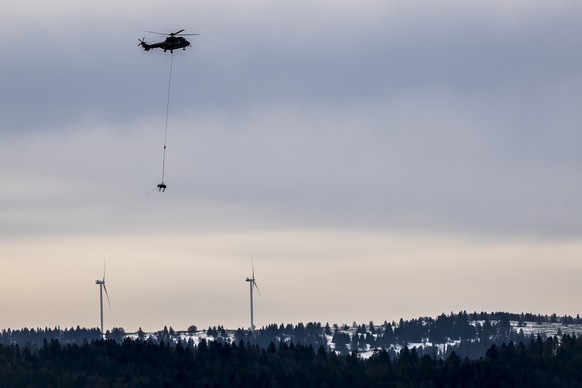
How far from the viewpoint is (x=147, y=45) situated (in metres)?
186

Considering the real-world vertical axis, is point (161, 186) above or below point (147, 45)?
below

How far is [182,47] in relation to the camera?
180750mm

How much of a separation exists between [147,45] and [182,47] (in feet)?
21.9

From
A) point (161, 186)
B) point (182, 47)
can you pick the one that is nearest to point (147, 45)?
point (182, 47)

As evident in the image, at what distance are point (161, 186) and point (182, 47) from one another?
A: 2794 centimetres

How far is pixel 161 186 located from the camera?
15688cm

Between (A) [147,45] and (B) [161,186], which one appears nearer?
(B) [161,186]

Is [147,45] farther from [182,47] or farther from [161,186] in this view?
[161,186]

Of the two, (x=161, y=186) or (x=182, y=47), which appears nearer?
(x=161, y=186)

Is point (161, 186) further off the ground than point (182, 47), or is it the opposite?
point (182, 47)

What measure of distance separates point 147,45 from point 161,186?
33.0 meters
